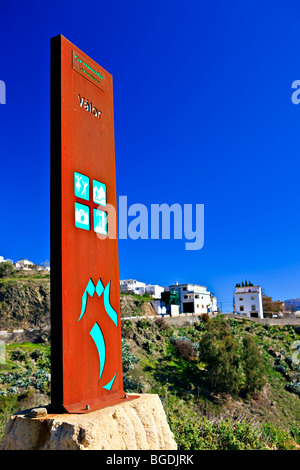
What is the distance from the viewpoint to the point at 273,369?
32.6 m

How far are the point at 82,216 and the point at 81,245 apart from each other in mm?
400

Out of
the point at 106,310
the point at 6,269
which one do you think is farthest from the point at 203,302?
the point at 106,310

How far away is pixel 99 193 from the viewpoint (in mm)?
5684

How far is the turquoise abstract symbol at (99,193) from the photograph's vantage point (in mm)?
5577

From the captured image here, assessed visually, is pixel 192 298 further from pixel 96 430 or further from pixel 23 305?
pixel 96 430

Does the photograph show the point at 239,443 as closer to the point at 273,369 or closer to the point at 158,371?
the point at 158,371

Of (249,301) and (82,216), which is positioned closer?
(82,216)

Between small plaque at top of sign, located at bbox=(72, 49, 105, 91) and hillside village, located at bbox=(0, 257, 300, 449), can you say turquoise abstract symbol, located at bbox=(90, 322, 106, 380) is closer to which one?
small plaque at top of sign, located at bbox=(72, 49, 105, 91)

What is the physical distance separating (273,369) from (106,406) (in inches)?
1225

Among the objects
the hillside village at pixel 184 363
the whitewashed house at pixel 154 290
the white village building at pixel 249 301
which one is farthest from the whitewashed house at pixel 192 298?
the whitewashed house at pixel 154 290

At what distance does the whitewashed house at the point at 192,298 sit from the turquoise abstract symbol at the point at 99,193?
43.7 metres

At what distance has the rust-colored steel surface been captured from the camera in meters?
4.69

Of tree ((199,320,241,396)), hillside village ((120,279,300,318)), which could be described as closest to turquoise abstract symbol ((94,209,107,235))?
tree ((199,320,241,396))

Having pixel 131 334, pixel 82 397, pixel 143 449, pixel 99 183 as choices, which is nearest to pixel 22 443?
pixel 82 397
